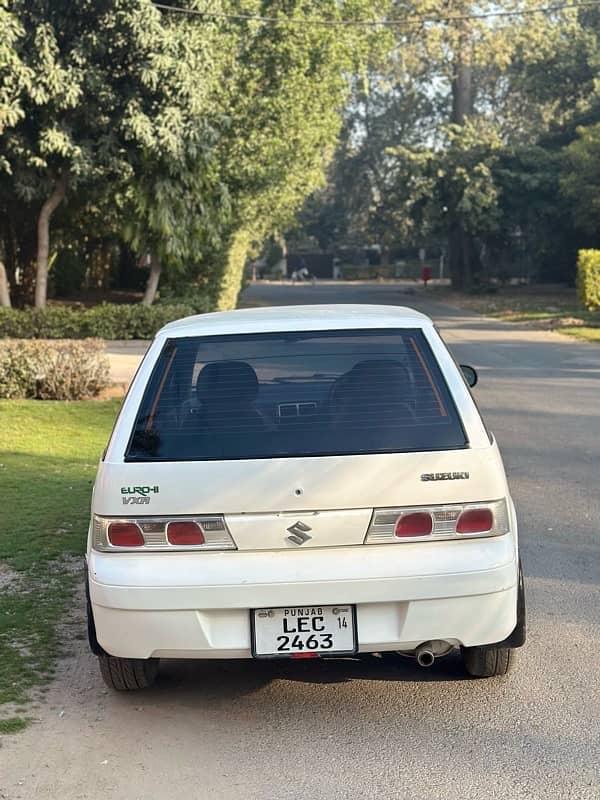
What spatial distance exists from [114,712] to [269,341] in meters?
1.72

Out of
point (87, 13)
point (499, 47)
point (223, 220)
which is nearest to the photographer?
point (87, 13)

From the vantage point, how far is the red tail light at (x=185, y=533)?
4250 mm

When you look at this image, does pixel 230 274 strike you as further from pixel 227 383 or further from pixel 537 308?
pixel 227 383

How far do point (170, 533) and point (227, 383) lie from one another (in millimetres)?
826

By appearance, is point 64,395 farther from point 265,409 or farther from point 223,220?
point 223,220

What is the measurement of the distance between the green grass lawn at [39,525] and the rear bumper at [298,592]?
758mm

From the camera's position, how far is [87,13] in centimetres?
2275

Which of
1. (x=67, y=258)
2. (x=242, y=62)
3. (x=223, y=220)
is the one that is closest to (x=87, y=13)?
(x=223, y=220)

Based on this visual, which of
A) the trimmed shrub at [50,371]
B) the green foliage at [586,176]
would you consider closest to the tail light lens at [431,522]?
the trimmed shrub at [50,371]

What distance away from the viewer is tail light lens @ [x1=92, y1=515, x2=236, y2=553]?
4.25m

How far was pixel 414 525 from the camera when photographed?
427 centimetres

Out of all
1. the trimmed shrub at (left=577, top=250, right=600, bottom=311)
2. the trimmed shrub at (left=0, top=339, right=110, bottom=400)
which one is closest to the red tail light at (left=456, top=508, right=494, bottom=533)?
the trimmed shrub at (left=0, top=339, right=110, bottom=400)

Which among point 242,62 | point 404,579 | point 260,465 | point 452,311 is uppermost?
point 242,62

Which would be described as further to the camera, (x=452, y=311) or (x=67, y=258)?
(x=452, y=311)
